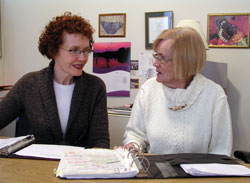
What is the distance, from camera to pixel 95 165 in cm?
85

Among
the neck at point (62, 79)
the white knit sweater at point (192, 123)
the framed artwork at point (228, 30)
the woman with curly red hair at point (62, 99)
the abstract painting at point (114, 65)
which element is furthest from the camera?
the abstract painting at point (114, 65)

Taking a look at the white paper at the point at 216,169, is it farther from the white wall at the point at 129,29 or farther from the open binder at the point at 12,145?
the white wall at the point at 129,29

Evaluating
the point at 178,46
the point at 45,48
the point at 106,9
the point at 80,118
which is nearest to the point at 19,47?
the point at 106,9

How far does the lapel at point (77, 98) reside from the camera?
4.62 feet

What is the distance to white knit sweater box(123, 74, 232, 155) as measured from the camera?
4.23 feet

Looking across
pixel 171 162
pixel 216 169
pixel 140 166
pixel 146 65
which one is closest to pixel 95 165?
pixel 140 166

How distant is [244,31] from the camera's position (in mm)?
2195

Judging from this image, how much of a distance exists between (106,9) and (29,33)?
2.91 ft

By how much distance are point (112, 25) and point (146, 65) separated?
0.52 m

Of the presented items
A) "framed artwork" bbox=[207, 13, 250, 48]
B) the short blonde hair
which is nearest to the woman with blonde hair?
the short blonde hair

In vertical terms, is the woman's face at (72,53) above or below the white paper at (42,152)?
above

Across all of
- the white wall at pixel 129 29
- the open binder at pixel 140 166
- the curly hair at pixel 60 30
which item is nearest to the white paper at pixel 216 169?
the open binder at pixel 140 166

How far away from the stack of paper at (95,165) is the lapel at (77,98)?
439 mm

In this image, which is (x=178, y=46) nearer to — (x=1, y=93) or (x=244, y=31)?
(x=244, y=31)
